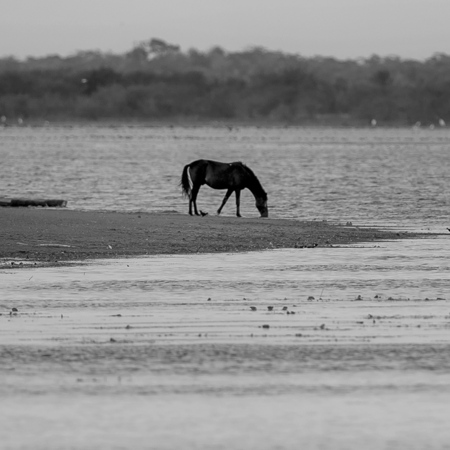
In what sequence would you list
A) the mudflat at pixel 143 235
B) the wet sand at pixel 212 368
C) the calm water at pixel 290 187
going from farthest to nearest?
the calm water at pixel 290 187
the mudflat at pixel 143 235
the wet sand at pixel 212 368

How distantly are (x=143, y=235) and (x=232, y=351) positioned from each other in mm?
10838

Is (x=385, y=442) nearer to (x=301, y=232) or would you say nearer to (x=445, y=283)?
(x=445, y=283)

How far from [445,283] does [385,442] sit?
7722mm

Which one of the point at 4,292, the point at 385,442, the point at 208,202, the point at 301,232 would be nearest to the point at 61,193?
the point at 208,202

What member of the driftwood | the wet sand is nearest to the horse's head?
the driftwood

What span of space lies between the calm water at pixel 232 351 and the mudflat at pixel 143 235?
1058mm

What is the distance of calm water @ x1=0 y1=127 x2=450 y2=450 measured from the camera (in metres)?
7.66

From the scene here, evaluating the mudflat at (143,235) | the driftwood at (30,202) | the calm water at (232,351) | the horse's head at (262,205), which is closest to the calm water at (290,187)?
the horse's head at (262,205)

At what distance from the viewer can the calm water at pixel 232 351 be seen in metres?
7.66

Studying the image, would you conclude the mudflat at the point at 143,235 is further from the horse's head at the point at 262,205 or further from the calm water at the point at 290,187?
the calm water at the point at 290,187

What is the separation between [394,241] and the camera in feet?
70.7

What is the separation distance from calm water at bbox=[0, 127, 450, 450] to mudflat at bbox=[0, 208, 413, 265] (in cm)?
106

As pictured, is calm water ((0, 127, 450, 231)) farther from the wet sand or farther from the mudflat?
the wet sand

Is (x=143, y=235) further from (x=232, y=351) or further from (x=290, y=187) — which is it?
(x=290, y=187)
